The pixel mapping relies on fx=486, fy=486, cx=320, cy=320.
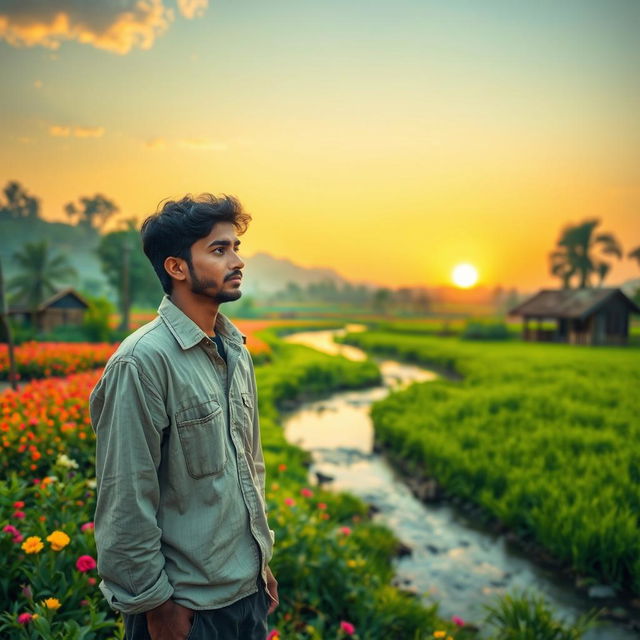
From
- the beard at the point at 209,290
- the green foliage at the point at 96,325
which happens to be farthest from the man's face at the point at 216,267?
A: the green foliage at the point at 96,325

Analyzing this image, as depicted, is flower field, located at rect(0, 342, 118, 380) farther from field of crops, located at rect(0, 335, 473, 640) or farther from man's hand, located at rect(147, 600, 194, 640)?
man's hand, located at rect(147, 600, 194, 640)

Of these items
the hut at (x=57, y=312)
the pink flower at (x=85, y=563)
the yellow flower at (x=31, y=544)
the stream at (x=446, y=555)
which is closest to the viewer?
the pink flower at (x=85, y=563)

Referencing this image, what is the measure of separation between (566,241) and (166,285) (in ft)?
159

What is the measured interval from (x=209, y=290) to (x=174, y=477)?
2.16 ft

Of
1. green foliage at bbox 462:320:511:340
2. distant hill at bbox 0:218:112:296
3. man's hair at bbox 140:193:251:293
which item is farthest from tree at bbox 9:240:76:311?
distant hill at bbox 0:218:112:296

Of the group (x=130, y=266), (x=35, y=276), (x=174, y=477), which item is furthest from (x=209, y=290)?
(x=130, y=266)

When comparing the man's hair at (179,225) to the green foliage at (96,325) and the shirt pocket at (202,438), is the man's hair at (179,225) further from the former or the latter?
the green foliage at (96,325)

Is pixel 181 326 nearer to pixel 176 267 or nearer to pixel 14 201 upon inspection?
pixel 176 267

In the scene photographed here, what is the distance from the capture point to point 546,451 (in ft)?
25.4

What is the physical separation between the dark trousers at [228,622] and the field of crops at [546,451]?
188 inches

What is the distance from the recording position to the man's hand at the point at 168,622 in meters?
1.55

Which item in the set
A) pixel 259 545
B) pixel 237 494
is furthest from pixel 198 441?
pixel 259 545

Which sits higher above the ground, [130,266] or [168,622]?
[130,266]

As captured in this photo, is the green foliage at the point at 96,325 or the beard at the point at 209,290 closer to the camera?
the beard at the point at 209,290
